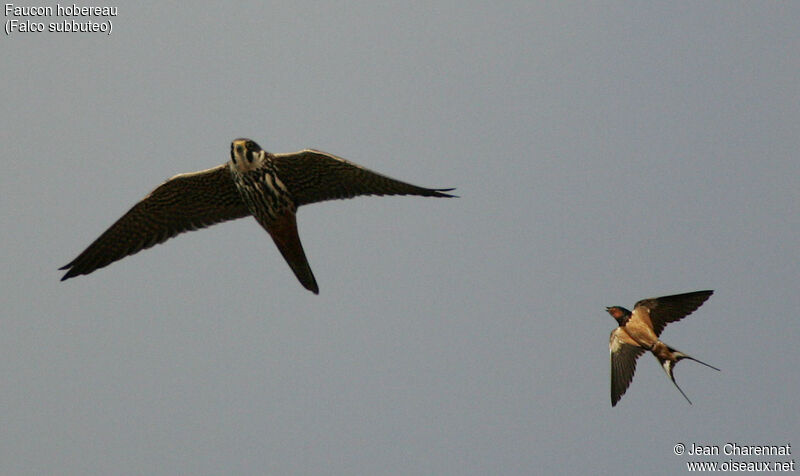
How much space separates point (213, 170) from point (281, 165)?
115 cm

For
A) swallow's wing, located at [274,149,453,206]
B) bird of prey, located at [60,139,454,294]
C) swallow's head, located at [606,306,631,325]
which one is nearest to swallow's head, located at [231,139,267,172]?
bird of prey, located at [60,139,454,294]

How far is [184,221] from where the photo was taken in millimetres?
13711

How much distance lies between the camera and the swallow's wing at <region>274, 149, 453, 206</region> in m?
12.6

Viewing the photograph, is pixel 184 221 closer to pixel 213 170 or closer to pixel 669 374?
pixel 213 170

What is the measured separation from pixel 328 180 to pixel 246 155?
4.70ft

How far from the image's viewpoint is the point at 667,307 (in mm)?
15023

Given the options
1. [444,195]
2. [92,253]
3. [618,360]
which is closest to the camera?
[444,195]

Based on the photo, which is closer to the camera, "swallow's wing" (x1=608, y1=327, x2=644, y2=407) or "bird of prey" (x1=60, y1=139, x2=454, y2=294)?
"bird of prey" (x1=60, y1=139, x2=454, y2=294)

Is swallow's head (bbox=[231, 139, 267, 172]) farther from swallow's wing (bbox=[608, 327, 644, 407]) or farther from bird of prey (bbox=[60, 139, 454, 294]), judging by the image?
swallow's wing (bbox=[608, 327, 644, 407])

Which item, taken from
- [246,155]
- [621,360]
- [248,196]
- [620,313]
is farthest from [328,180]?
[621,360]

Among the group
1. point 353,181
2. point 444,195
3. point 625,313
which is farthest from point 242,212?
point 625,313

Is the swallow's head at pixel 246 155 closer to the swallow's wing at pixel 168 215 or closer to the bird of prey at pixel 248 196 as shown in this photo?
the bird of prey at pixel 248 196

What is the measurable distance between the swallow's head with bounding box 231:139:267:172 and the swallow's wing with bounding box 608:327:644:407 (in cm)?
753

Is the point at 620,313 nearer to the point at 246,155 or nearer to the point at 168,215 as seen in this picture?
the point at 246,155
